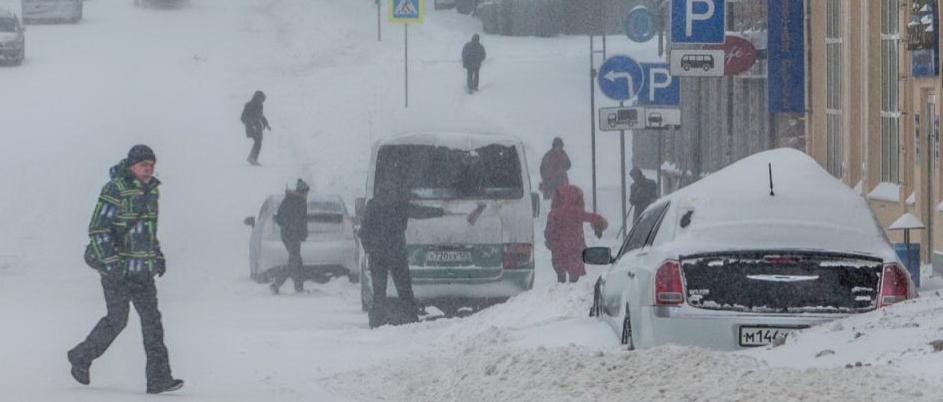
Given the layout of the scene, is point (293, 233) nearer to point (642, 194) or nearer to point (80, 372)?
point (642, 194)

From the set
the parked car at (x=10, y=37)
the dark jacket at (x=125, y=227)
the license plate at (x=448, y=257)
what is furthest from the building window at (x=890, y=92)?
the parked car at (x=10, y=37)

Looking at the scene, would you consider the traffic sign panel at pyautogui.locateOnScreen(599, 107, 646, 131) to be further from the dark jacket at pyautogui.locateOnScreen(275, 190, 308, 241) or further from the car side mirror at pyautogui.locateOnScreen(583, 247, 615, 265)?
the car side mirror at pyautogui.locateOnScreen(583, 247, 615, 265)

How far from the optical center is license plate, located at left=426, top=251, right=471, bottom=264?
22.3m

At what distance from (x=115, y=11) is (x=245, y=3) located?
422 centimetres

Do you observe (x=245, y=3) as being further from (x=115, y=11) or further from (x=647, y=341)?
(x=647, y=341)

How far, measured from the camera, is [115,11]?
2702 inches

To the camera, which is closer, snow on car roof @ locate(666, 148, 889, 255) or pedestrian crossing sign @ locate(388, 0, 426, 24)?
snow on car roof @ locate(666, 148, 889, 255)

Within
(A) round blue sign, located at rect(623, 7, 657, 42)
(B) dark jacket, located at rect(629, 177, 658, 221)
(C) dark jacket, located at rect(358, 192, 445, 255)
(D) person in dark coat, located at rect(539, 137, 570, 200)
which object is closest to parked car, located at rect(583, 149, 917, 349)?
(C) dark jacket, located at rect(358, 192, 445, 255)

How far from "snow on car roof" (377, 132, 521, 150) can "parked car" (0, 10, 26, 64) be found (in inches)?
1291

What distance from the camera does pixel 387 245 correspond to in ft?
70.8

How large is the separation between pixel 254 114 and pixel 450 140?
20804 mm

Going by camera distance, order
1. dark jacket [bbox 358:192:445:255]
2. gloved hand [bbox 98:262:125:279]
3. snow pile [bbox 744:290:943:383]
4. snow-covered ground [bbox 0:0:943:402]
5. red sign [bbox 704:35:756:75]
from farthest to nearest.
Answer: red sign [bbox 704:35:756:75], dark jacket [bbox 358:192:445:255], gloved hand [bbox 98:262:125:279], snow-covered ground [bbox 0:0:943:402], snow pile [bbox 744:290:943:383]

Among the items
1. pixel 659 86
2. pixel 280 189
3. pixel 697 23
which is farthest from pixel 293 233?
pixel 280 189

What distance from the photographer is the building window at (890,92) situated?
24.0 metres
